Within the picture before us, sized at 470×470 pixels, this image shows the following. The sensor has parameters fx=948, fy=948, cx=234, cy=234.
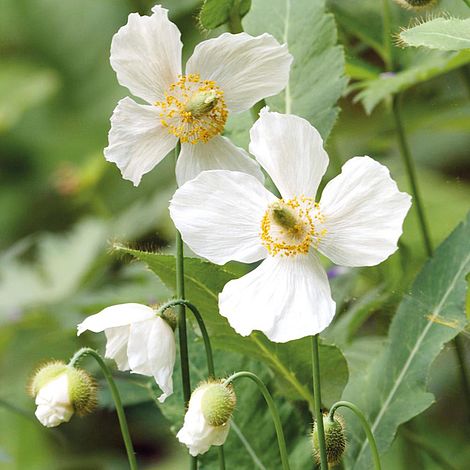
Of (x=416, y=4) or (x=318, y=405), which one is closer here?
(x=318, y=405)

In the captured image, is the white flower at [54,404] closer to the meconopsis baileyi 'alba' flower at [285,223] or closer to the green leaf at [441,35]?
the meconopsis baileyi 'alba' flower at [285,223]

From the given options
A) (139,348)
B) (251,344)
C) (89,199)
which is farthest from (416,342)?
(89,199)

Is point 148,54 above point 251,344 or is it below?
above

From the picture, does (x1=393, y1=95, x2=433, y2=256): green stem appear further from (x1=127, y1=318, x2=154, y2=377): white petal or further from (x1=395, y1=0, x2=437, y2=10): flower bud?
(x1=127, y1=318, x2=154, y2=377): white petal

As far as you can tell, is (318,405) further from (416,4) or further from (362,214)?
(416,4)

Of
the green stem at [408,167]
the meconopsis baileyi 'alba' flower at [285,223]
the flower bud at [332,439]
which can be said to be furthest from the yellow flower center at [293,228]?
the green stem at [408,167]

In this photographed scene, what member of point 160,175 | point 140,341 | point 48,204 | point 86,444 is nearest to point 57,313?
point 86,444
